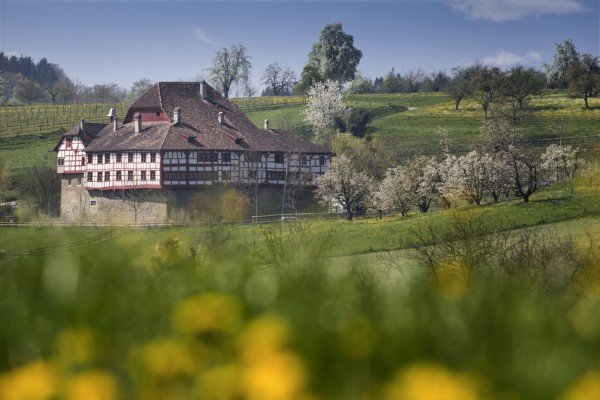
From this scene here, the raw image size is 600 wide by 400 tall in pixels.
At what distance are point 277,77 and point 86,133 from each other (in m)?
51.5

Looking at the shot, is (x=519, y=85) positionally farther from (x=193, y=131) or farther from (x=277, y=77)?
(x=277, y=77)

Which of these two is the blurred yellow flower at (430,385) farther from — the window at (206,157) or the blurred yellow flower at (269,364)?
the window at (206,157)

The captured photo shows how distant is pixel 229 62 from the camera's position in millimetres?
95500

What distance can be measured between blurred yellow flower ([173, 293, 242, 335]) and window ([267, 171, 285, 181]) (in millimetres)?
57055

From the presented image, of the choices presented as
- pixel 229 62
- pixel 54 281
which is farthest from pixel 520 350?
pixel 229 62

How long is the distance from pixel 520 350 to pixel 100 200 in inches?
2325

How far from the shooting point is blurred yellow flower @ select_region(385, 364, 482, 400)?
236 centimetres

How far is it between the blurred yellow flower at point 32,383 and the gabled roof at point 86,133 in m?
62.7

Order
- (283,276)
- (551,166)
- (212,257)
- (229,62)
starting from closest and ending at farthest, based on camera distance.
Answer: (283,276) → (212,257) → (551,166) → (229,62)

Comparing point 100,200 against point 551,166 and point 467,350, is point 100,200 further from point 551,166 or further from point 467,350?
point 467,350

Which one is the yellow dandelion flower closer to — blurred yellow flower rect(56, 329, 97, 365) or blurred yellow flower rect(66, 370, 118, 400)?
blurred yellow flower rect(66, 370, 118, 400)

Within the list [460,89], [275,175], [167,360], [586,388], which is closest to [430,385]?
[586,388]

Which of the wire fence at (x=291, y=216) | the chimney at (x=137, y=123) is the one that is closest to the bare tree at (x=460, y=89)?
the wire fence at (x=291, y=216)

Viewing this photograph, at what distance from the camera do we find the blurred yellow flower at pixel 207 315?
3076 mm
